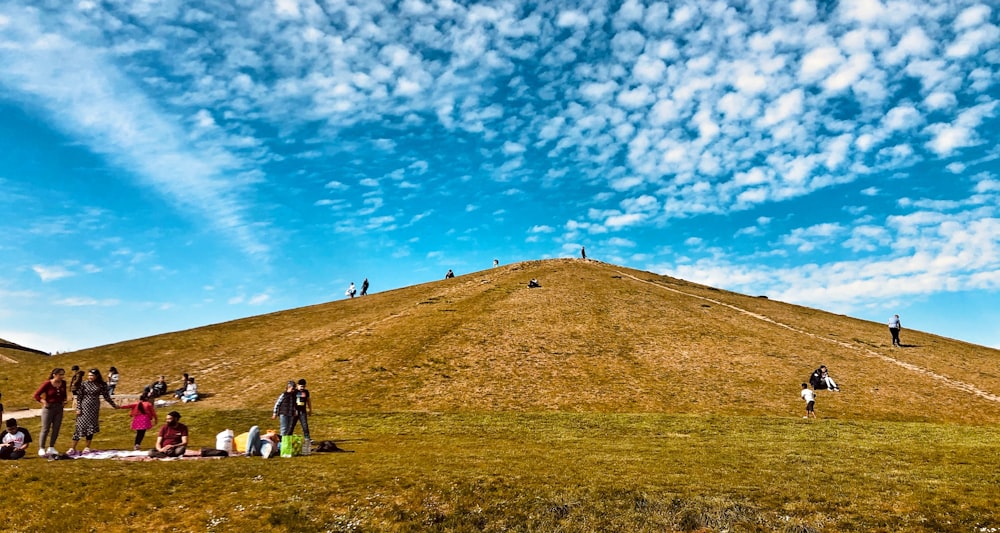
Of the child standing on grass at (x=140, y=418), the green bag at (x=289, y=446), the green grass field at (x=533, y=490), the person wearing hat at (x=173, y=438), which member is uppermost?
the child standing on grass at (x=140, y=418)

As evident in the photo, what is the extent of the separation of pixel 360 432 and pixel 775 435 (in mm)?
22262

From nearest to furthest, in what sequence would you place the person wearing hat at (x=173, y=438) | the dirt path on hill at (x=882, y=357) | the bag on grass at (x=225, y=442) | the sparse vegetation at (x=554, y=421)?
the sparse vegetation at (x=554, y=421) → the person wearing hat at (x=173, y=438) → the bag on grass at (x=225, y=442) → the dirt path on hill at (x=882, y=357)

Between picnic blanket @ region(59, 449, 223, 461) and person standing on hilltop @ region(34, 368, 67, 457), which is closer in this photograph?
person standing on hilltop @ region(34, 368, 67, 457)

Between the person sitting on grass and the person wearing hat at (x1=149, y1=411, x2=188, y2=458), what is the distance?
14.3 ft

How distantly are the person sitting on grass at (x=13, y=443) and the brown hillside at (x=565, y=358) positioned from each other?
1592 centimetres

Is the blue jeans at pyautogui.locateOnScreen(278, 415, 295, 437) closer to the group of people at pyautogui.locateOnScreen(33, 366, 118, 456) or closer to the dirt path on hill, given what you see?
the group of people at pyautogui.locateOnScreen(33, 366, 118, 456)

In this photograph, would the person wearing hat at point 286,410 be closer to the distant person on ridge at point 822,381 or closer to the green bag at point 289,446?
the green bag at point 289,446

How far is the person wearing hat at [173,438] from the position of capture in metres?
20.2

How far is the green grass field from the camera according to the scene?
14.4 m

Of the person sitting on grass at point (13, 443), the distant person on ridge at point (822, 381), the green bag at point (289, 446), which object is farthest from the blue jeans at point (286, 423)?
the distant person on ridge at point (822, 381)

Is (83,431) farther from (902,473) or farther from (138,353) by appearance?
(138,353)

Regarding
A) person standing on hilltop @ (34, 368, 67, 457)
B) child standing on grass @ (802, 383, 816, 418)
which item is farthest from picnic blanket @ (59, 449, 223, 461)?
child standing on grass @ (802, 383, 816, 418)

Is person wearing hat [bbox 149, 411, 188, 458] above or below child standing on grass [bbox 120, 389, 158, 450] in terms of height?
below

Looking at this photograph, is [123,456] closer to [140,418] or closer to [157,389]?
[140,418]
